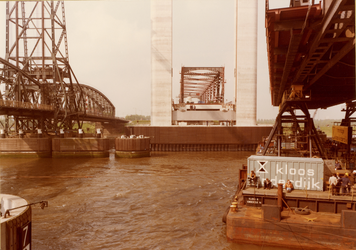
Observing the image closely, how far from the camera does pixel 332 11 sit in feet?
31.0

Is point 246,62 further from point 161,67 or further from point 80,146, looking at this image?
point 80,146

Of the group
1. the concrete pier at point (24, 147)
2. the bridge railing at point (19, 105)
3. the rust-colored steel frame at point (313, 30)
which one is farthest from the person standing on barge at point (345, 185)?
the concrete pier at point (24, 147)

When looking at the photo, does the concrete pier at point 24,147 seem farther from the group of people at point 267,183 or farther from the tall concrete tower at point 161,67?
the group of people at point 267,183

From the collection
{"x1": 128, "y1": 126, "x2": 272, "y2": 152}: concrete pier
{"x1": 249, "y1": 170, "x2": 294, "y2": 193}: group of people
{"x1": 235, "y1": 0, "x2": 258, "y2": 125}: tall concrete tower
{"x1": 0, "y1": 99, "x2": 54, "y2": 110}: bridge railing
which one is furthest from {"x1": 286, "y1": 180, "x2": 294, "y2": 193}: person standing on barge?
{"x1": 235, "y1": 0, "x2": 258, "y2": 125}: tall concrete tower

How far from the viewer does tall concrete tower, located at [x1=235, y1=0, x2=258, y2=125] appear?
66625mm

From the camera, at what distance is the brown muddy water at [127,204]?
16.8 meters

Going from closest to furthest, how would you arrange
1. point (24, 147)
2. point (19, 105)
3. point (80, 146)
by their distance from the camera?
1. point (19, 105)
2. point (24, 147)
3. point (80, 146)

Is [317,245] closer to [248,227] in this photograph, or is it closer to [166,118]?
[248,227]

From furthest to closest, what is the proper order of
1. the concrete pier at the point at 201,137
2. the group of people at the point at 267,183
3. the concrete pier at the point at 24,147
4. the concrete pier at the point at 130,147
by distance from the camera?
the concrete pier at the point at 201,137, the concrete pier at the point at 24,147, the concrete pier at the point at 130,147, the group of people at the point at 267,183

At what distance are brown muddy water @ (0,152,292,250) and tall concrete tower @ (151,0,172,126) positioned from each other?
2804cm

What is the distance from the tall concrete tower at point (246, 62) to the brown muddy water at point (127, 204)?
99.4ft

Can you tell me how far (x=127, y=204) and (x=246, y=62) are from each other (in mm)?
53992

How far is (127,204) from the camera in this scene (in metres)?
23.4

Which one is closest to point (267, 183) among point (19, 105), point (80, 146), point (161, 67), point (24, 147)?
point (80, 146)
